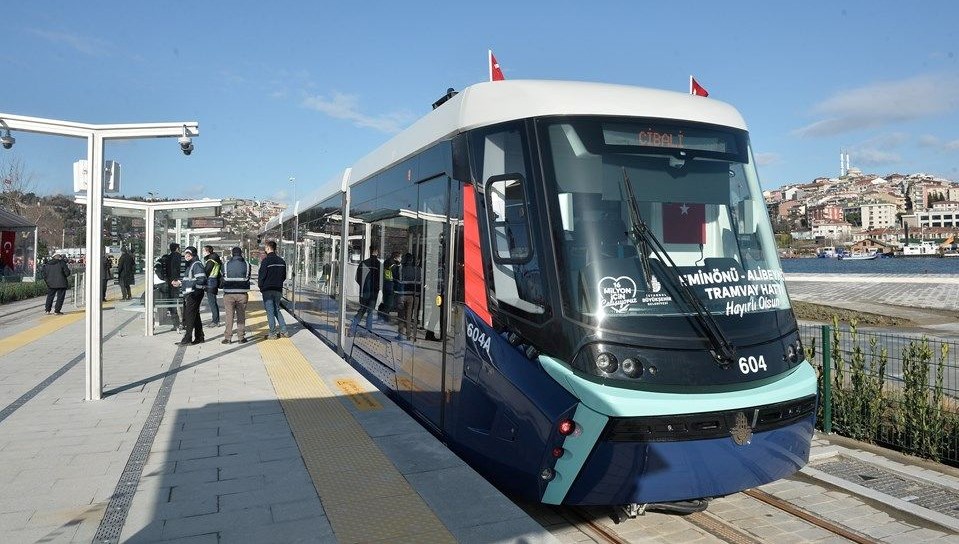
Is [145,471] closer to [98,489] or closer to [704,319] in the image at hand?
[98,489]

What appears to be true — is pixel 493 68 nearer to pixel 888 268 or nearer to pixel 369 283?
pixel 369 283

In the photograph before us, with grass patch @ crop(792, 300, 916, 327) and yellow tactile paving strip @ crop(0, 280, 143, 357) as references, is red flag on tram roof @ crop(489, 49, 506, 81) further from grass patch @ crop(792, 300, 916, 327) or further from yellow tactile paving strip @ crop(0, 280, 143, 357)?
grass patch @ crop(792, 300, 916, 327)

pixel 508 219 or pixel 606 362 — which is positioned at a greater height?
pixel 508 219

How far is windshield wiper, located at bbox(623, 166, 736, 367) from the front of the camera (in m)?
4.33

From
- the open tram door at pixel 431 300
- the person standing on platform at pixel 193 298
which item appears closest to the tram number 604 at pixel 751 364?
the open tram door at pixel 431 300

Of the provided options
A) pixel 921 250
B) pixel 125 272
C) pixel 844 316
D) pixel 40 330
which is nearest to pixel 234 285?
pixel 40 330

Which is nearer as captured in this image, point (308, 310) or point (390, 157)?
point (390, 157)

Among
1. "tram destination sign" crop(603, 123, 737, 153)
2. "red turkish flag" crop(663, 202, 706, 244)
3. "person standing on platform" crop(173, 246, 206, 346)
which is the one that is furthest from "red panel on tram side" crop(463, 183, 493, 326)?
"person standing on platform" crop(173, 246, 206, 346)

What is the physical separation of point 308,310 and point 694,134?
11539 millimetres

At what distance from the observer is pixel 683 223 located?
15.6ft

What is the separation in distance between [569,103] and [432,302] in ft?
7.14

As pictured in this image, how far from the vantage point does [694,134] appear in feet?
16.5

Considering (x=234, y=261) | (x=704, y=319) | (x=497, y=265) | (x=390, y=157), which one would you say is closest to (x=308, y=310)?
(x=234, y=261)

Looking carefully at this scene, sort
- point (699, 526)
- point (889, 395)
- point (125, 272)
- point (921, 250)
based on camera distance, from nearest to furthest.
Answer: point (699, 526), point (889, 395), point (125, 272), point (921, 250)
